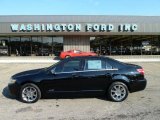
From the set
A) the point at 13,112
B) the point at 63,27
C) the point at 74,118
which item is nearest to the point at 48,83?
the point at 13,112

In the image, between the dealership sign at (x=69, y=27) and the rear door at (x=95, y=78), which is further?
the dealership sign at (x=69, y=27)

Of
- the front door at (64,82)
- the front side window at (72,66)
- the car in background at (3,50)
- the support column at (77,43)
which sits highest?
the support column at (77,43)

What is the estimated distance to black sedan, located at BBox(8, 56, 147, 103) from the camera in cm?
960

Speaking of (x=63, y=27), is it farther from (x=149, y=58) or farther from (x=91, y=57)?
(x=91, y=57)

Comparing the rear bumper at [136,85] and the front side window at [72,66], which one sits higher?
the front side window at [72,66]

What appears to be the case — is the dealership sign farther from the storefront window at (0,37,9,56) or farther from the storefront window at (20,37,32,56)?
the storefront window at (0,37,9,56)

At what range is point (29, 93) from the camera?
9.65m

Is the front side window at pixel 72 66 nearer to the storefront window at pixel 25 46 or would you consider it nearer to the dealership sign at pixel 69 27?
the dealership sign at pixel 69 27

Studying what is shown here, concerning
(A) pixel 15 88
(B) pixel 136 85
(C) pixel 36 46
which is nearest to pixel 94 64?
(B) pixel 136 85

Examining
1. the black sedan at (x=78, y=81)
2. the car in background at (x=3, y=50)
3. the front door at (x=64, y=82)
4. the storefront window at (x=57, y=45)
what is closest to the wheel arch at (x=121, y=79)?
the black sedan at (x=78, y=81)

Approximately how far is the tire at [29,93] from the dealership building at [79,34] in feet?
76.1

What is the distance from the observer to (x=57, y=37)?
115 ft

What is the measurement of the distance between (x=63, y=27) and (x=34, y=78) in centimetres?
2323

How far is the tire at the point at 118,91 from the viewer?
380 inches
